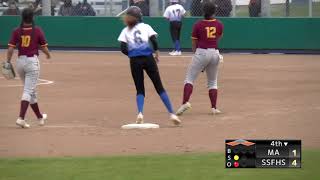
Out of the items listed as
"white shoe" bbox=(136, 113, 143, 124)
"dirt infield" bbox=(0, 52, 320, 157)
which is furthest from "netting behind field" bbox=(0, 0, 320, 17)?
"white shoe" bbox=(136, 113, 143, 124)

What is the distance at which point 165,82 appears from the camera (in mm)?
20641

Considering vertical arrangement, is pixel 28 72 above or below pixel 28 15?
below

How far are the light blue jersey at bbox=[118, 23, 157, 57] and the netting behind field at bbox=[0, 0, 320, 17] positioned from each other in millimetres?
18512

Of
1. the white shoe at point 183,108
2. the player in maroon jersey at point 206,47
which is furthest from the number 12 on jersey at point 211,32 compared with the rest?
the white shoe at point 183,108

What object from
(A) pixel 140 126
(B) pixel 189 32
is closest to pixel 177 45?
(B) pixel 189 32

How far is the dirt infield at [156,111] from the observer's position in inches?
464

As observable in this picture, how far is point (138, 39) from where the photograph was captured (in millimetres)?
13289

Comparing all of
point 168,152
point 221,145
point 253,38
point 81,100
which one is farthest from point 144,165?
point 253,38

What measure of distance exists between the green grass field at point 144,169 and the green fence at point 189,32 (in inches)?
811

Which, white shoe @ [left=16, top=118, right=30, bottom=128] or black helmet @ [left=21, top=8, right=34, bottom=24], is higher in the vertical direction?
black helmet @ [left=21, top=8, right=34, bottom=24]

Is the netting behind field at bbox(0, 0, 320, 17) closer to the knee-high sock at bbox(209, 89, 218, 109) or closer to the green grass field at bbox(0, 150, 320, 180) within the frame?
the knee-high sock at bbox(209, 89, 218, 109)

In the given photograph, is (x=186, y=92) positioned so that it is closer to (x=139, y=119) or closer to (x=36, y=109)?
(x=139, y=119)

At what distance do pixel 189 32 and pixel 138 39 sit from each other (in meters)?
19.0
